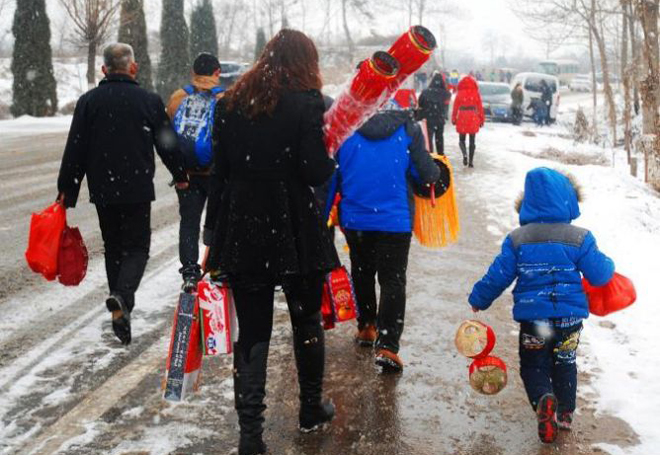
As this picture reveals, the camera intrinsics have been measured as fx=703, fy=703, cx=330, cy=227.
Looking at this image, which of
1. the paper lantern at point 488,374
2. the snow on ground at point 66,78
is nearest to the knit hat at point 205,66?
the paper lantern at point 488,374

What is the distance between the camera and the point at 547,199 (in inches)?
136

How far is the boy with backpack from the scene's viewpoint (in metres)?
5.09

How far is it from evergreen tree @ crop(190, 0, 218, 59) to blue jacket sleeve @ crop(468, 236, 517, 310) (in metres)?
38.7

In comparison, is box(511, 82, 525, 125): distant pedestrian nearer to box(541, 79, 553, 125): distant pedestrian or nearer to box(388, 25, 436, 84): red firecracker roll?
box(541, 79, 553, 125): distant pedestrian

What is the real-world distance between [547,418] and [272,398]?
145cm

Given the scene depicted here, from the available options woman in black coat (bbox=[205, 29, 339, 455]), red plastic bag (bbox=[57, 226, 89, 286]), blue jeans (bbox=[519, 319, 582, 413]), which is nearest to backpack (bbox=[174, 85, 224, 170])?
red plastic bag (bbox=[57, 226, 89, 286])

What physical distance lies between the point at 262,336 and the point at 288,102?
3.47 ft

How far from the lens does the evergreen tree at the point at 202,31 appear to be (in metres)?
40.1

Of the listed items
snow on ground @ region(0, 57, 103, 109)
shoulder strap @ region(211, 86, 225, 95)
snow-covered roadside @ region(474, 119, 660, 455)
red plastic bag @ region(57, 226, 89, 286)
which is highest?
snow on ground @ region(0, 57, 103, 109)

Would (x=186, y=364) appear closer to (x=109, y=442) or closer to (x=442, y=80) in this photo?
(x=109, y=442)

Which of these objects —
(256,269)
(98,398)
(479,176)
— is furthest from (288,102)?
(479,176)

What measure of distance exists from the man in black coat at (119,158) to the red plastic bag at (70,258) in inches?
7.5

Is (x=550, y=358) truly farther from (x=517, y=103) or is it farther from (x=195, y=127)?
(x=517, y=103)

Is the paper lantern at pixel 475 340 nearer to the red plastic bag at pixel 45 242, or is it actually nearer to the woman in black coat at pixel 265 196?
the woman in black coat at pixel 265 196
